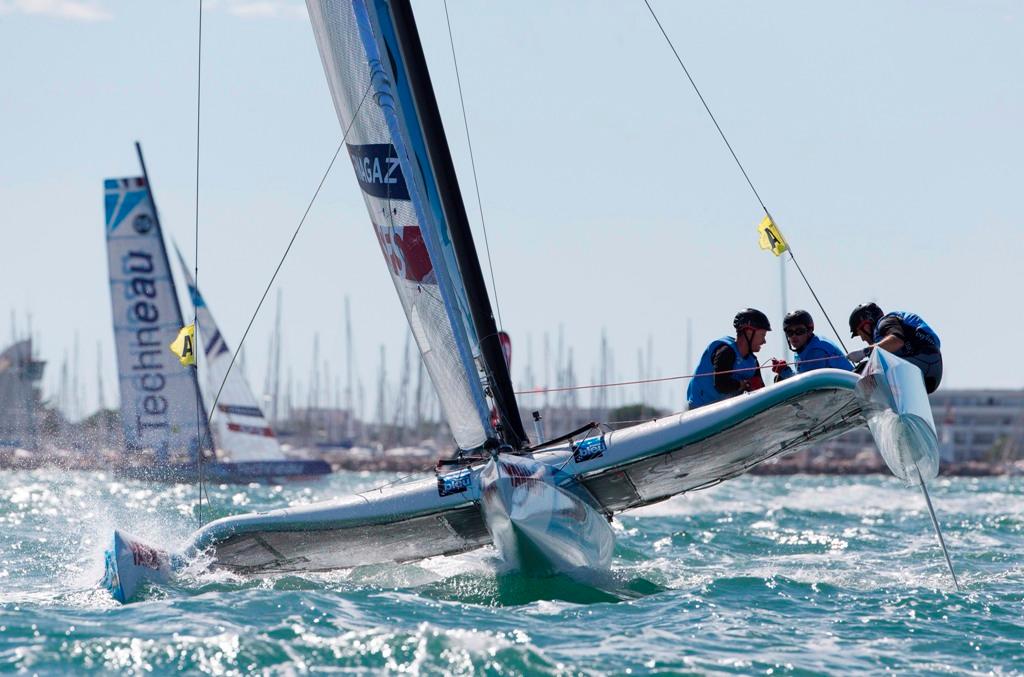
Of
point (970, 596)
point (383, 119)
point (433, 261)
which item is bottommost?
point (970, 596)

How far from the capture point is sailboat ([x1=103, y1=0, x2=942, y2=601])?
7344 millimetres

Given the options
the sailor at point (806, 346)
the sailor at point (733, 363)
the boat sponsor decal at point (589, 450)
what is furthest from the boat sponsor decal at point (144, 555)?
the sailor at point (806, 346)

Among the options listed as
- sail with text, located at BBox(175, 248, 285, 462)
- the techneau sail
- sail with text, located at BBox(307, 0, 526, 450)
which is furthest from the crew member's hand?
sail with text, located at BBox(175, 248, 285, 462)

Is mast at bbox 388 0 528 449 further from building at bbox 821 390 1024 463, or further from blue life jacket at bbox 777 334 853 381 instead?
building at bbox 821 390 1024 463

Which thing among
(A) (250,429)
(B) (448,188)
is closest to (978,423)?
(A) (250,429)

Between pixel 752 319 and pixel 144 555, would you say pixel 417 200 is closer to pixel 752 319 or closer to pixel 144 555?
pixel 752 319

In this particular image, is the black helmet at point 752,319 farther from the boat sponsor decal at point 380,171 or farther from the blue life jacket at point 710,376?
the boat sponsor decal at point 380,171

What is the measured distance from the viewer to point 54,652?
18.3ft

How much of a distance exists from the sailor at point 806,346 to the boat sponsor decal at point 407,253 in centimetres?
207

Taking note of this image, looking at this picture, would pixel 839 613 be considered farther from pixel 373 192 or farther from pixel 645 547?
pixel 645 547

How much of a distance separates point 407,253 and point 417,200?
0.34m

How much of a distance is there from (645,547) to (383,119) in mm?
4676

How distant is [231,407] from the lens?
88.5ft

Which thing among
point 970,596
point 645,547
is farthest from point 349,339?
point 970,596
